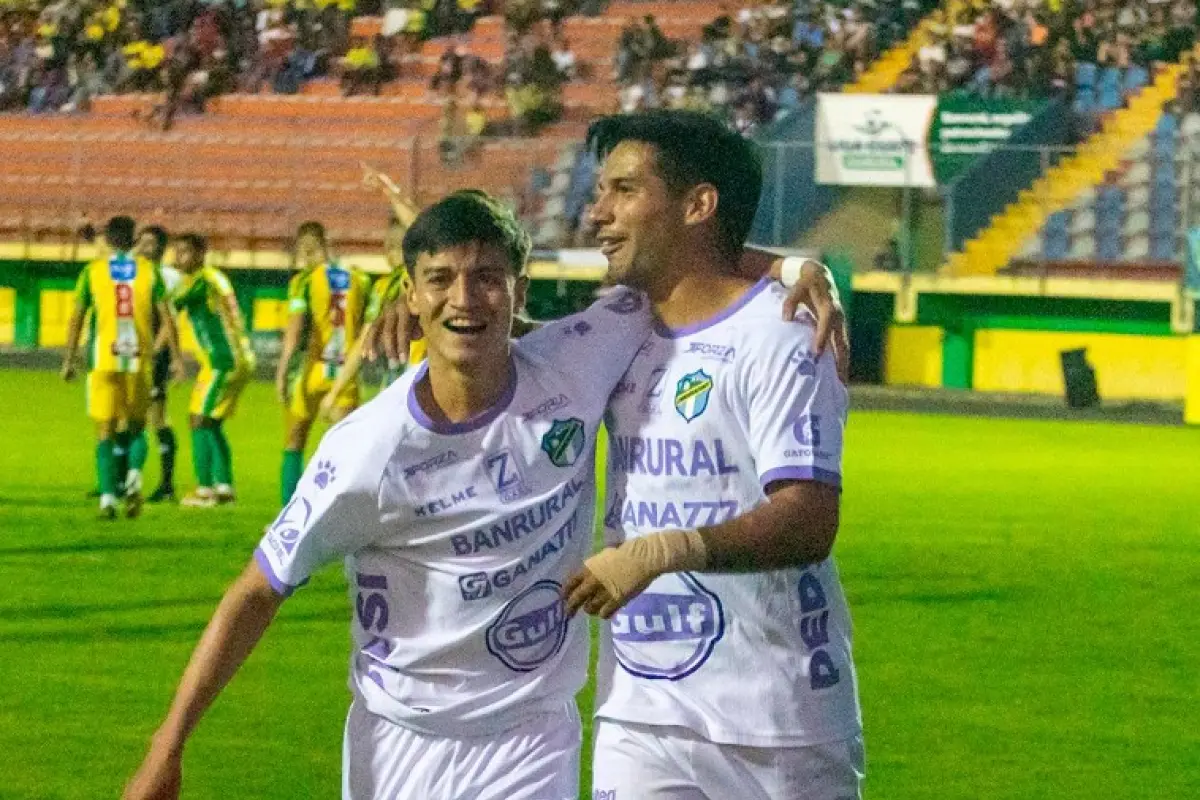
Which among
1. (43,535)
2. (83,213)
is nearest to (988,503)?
(43,535)

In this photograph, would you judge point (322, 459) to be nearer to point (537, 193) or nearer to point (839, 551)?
point (839, 551)

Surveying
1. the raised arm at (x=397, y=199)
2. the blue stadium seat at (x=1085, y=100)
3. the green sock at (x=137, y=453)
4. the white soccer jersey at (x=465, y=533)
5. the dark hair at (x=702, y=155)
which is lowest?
the green sock at (x=137, y=453)

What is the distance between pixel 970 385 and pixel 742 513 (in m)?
26.7

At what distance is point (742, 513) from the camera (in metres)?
4.25

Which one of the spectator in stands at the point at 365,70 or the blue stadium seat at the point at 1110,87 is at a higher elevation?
the blue stadium seat at the point at 1110,87

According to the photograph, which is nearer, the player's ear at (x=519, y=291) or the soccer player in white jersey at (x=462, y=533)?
the soccer player in white jersey at (x=462, y=533)

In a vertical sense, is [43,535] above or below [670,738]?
below

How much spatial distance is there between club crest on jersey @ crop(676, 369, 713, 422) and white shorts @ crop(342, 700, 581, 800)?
0.61 metres

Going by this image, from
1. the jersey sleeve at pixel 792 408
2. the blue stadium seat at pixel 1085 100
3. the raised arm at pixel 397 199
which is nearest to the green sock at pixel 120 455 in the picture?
the raised arm at pixel 397 199

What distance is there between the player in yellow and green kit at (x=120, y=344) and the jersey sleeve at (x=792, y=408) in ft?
38.2

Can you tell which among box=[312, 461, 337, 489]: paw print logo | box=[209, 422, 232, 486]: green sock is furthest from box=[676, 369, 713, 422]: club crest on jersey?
box=[209, 422, 232, 486]: green sock

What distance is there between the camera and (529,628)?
4.38 metres

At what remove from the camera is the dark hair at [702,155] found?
Result: 4434 mm

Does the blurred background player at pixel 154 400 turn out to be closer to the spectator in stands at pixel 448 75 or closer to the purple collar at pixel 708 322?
the purple collar at pixel 708 322
